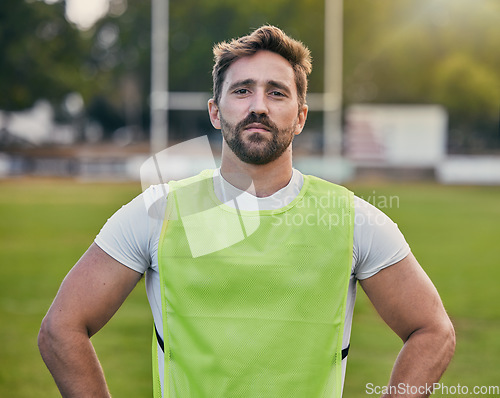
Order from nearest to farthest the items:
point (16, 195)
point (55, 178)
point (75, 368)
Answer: point (75, 368), point (16, 195), point (55, 178)

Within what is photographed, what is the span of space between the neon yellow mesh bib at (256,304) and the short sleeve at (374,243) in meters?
0.03

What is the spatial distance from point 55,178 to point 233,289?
2609 cm

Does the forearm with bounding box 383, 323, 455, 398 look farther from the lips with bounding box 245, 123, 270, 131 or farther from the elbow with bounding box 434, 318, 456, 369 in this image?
the lips with bounding box 245, 123, 270, 131

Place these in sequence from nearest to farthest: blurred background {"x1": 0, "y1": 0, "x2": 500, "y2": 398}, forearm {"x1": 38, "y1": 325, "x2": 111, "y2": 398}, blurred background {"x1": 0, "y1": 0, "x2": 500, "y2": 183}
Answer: forearm {"x1": 38, "y1": 325, "x2": 111, "y2": 398} → blurred background {"x1": 0, "y1": 0, "x2": 500, "y2": 398} → blurred background {"x1": 0, "y1": 0, "x2": 500, "y2": 183}

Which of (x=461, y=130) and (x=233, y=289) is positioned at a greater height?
(x=233, y=289)

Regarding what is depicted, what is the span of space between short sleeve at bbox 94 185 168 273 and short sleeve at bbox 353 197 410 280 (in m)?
0.51

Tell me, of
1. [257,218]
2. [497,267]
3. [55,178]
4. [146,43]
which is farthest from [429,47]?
[257,218]

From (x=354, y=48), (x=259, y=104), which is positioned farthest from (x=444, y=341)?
(x=354, y=48)

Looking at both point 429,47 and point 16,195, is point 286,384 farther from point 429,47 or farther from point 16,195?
point 429,47

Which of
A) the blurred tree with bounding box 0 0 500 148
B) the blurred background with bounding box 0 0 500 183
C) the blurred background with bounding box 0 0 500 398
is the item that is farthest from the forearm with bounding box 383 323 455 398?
the blurred tree with bounding box 0 0 500 148

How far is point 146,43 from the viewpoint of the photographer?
40.5 metres

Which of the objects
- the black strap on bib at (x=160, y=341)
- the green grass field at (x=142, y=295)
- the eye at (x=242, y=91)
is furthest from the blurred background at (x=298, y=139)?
the eye at (x=242, y=91)

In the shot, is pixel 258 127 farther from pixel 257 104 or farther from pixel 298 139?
pixel 298 139

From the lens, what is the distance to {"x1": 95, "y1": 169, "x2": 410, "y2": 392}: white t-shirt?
73.2 inches
